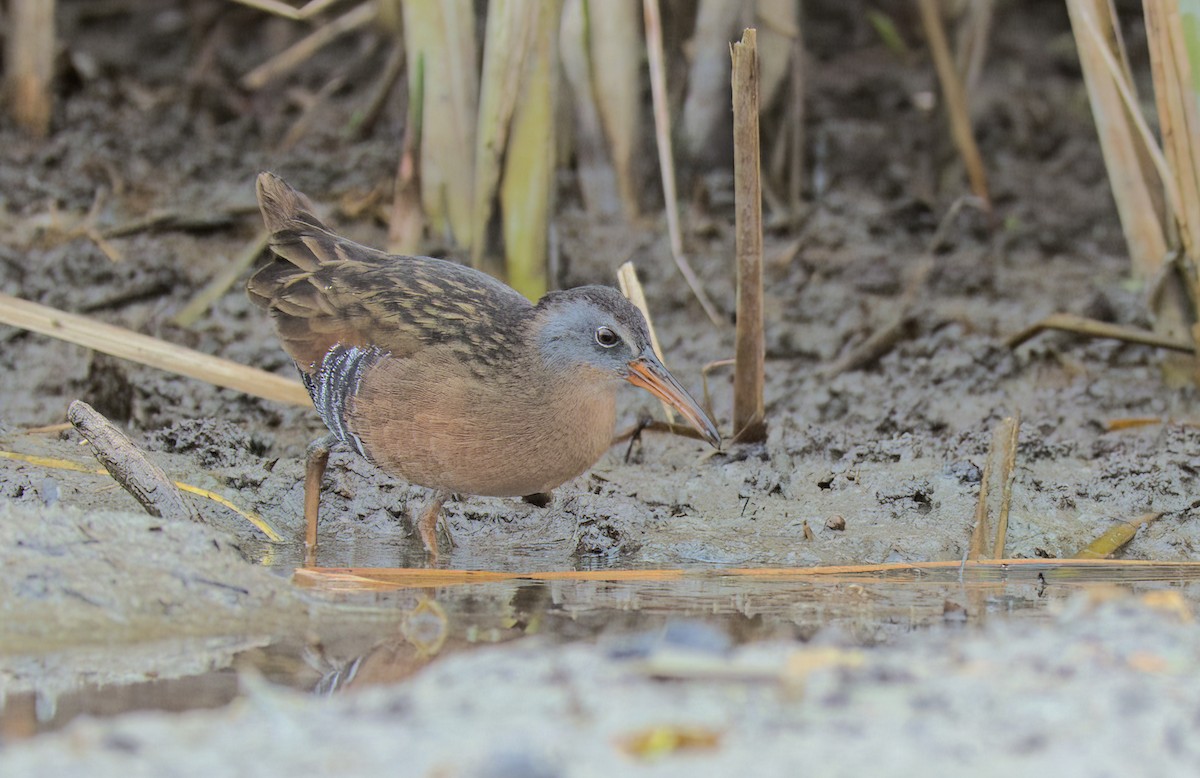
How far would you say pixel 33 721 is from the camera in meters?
2.37

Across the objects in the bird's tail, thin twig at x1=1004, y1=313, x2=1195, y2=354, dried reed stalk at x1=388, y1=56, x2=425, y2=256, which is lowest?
thin twig at x1=1004, y1=313, x2=1195, y2=354

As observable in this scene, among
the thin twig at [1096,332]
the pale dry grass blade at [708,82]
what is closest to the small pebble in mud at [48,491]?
the thin twig at [1096,332]

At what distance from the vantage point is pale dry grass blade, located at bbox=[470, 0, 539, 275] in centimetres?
515

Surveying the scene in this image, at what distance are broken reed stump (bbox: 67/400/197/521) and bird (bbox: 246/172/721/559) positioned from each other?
0.47 meters

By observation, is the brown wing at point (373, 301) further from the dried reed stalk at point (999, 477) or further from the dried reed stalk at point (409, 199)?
the dried reed stalk at point (999, 477)

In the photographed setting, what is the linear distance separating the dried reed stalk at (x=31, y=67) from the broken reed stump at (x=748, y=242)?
4035 mm

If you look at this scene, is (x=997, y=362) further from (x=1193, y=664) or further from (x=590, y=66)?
(x=1193, y=664)

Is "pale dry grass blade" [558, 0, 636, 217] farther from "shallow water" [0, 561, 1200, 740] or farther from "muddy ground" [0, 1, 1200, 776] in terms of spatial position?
"shallow water" [0, 561, 1200, 740]

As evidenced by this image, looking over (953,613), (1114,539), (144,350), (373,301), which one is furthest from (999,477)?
(144,350)

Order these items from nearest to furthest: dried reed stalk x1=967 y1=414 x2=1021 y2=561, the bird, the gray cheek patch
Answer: dried reed stalk x1=967 y1=414 x2=1021 y2=561 → the bird → the gray cheek patch

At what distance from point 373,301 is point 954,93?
3.38 meters

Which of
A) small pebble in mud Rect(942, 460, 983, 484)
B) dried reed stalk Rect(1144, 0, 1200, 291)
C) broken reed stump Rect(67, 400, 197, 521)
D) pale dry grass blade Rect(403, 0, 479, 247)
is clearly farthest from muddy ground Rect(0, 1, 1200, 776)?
dried reed stalk Rect(1144, 0, 1200, 291)

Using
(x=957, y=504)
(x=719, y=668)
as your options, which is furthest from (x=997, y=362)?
(x=719, y=668)

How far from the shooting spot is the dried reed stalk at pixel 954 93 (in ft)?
21.7
